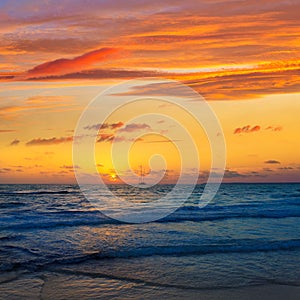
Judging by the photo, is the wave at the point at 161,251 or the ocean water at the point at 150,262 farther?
the wave at the point at 161,251

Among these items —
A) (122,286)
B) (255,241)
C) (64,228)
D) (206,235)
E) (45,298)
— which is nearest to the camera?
(45,298)

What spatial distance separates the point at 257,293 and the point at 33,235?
12.0 meters

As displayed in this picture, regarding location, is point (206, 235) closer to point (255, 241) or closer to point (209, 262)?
point (255, 241)

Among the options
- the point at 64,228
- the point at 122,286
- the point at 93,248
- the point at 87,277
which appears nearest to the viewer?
the point at 122,286

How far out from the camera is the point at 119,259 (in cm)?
1398

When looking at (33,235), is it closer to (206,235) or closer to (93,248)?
(93,248)

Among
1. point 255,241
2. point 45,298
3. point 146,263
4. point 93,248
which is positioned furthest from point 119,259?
point 255,241

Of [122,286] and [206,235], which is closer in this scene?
[122,286]

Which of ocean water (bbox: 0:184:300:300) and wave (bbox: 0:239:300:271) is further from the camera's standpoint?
wave (bbox: 0:239:300:271)

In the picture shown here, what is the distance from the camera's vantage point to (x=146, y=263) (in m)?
13.3

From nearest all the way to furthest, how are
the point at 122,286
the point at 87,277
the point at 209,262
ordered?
the point at 122,286 < the point at 87,277 < the point at 209,262

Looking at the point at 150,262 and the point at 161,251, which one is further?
the point at 161,251

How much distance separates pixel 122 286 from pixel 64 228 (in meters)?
11.9

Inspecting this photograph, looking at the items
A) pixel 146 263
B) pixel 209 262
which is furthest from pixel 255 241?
pixel 146 263
